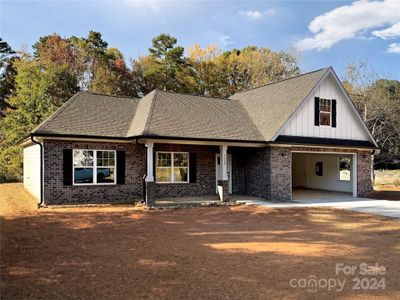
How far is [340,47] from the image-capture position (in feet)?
104

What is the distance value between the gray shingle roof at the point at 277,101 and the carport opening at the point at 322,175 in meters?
4.91

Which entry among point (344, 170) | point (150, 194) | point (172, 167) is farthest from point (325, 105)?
point (150, 194)

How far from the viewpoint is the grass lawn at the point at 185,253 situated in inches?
213

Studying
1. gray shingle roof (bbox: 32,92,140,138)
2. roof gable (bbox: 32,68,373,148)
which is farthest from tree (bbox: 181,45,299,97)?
gray shingle roof (bbox: 32,92,140,138)

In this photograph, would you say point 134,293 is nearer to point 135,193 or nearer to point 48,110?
point 135,193

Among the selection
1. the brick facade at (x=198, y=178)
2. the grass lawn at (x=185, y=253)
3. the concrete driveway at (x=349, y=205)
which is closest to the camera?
the grass lawn at (x=185, y=253)

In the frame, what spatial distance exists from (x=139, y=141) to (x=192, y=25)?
6.67 m

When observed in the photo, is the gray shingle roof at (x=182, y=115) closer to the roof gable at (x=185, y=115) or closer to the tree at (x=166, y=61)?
the roof gable at (x=185, y=115)

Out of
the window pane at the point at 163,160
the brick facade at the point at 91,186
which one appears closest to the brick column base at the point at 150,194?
the brick facade at the point at 91,186

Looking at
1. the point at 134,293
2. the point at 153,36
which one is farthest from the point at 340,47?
the point at 134,293

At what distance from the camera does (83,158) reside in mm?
15320

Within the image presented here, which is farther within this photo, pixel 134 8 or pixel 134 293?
pixel 134 8

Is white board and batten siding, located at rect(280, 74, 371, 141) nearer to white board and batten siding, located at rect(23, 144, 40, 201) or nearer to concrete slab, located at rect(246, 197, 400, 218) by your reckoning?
concrete slab, located at rect(246, 197, 400, 218)

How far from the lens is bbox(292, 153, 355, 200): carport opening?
21188 millimetres
